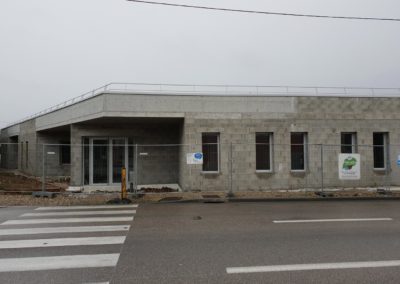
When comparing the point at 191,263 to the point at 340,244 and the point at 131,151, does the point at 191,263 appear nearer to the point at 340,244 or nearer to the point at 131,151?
the point at 340,244

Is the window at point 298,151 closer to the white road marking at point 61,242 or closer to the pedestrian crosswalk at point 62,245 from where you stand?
the pedestrian crosswalk at point 62,245

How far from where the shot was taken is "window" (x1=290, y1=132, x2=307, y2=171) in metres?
16.7

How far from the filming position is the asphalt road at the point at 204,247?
5.01 m

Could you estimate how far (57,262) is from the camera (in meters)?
5.63

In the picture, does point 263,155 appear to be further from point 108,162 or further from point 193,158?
point 108,162

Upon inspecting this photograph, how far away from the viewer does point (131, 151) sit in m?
18.3

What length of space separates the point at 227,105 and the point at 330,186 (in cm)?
642

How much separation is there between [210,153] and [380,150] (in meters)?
8.95

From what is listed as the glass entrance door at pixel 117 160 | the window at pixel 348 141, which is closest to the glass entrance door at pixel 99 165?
the glass entrance door at pixel 117 160

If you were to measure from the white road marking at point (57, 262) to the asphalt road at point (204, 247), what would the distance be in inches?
0.6

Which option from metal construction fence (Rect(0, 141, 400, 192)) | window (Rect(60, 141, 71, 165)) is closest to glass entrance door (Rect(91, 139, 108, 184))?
metal construction fence (Rect(0, 141, 400, 192))

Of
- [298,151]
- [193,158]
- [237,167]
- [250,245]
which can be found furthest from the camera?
[298,151]

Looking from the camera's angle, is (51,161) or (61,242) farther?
(51,161)

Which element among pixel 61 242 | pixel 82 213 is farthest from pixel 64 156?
pixel 61 242
